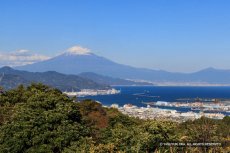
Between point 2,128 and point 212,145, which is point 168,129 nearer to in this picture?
point 212,145

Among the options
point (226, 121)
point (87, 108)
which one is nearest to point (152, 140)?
point (87, 108)

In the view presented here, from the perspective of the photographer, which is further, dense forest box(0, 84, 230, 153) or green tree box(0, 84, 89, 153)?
green tree box(0, 84, 89, 153)

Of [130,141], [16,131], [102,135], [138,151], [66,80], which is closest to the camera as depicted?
[138,151]

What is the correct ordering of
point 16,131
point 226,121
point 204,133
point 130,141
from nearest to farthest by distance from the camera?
point 204,133 < point 130,141 < point 16,131 < point 226,121

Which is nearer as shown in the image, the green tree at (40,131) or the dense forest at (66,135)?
the dense forest at (66,135)

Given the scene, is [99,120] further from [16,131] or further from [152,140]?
[152,140]

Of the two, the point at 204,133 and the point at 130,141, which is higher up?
the point at 204,133

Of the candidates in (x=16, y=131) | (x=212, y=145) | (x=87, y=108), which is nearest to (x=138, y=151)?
(x=212, y=145)

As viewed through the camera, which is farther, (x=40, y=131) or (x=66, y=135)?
(x=40, y=131)

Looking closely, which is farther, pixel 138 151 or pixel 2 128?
pixel 2 128
